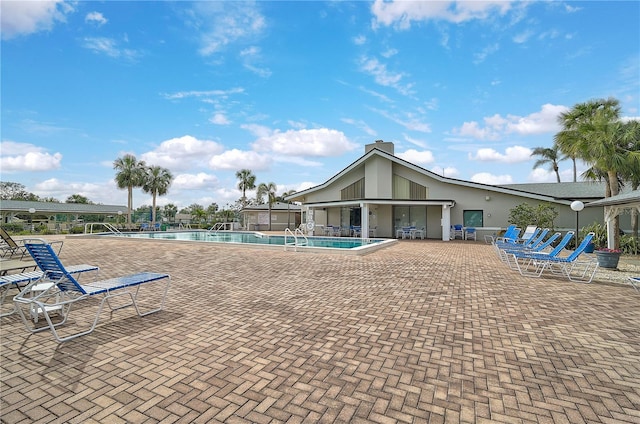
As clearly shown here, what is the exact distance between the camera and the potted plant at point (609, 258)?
30.1 feet

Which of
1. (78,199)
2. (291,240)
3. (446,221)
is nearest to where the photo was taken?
(291,240)

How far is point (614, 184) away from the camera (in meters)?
13.7

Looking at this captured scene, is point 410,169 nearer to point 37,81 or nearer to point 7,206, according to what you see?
point 37,81

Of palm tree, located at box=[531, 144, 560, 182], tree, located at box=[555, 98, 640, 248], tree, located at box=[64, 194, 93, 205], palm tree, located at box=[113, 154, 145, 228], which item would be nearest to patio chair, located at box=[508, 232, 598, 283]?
tree, located at box=[555, 98, 640, 248]

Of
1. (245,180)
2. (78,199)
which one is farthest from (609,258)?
(78,199)

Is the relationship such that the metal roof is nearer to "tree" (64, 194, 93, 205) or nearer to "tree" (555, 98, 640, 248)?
"tree" (64, 194, 93, 205)

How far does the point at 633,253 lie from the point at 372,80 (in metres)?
14.7

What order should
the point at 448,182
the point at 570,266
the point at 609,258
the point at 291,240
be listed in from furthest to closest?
the point at 448,182, the point at 291,240, the point at 609,258, the point at 570,266

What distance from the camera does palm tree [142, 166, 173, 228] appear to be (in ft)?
141

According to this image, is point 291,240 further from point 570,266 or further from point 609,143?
point 609,143

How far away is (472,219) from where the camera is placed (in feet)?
71.4

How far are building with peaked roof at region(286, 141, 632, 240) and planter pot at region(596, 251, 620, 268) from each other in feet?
36.1

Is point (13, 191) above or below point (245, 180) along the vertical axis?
below

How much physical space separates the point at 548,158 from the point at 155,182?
50616 mm
